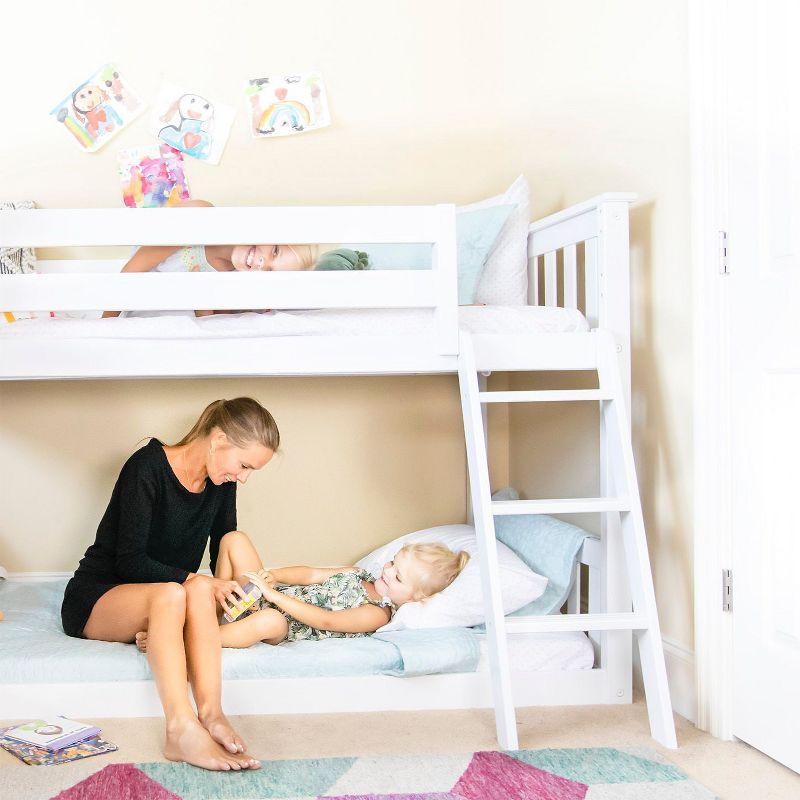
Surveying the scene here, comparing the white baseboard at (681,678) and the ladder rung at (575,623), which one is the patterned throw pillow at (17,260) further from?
the white baseboard at (681,678)

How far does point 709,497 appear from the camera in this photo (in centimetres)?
205

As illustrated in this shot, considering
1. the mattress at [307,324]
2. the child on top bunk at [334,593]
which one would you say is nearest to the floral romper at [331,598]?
the child on top bunk at [334,593]

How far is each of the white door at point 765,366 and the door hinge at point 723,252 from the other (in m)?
0.02

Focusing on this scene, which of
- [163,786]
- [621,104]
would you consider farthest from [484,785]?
[621,104]

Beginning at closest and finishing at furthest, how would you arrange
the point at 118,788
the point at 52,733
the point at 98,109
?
the point at 118,788 < the point at 52,733 < the point at 98,109

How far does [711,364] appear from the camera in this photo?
2049 millimetres

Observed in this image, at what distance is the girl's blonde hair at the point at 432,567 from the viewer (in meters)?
2.48

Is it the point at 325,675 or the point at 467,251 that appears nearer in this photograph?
the point at 325,675

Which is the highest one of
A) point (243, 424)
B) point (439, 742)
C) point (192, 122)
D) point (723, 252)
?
point (192, 122)

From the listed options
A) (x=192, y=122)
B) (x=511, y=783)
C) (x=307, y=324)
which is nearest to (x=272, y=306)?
(x=307, y=324)

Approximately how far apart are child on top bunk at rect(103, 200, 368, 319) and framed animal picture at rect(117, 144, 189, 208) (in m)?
0.77

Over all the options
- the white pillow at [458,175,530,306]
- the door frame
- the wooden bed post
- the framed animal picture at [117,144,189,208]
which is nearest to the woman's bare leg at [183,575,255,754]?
the wooden bed post

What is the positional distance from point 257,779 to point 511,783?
48cm

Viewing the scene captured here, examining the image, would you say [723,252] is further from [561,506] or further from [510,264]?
[510,264]
